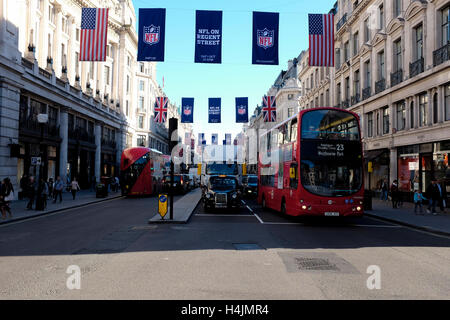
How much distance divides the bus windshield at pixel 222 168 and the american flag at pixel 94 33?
36.5 feet

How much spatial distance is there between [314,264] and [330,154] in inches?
296

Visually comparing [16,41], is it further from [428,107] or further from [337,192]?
[428,107]

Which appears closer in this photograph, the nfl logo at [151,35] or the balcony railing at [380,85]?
the nfl logo at [151,35]

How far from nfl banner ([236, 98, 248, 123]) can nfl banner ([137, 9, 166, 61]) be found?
56.2ft

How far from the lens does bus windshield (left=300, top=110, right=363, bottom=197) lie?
47.4 feet

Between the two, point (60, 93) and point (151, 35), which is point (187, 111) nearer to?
point (60, 93)

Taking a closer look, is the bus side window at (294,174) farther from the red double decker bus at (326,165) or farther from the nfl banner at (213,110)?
the nfl banner at (213,110)

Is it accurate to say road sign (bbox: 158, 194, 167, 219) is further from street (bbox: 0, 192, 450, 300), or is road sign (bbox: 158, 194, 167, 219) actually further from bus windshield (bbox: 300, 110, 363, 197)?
bus windshield (bbox: 300, 110, 363, 197)

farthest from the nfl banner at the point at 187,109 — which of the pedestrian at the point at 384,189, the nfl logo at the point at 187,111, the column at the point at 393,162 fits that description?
the pedestrian at the point at 384,189

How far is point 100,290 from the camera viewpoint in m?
5.74

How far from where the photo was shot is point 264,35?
16891 mm

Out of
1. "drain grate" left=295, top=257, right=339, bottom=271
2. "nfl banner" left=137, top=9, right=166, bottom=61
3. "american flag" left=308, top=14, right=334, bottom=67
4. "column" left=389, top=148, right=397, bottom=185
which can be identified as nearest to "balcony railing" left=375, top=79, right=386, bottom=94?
"column" left=389, top=148, right=397, bottom=185

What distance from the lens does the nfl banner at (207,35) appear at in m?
16.7

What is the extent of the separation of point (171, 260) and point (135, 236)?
3.77 meters
